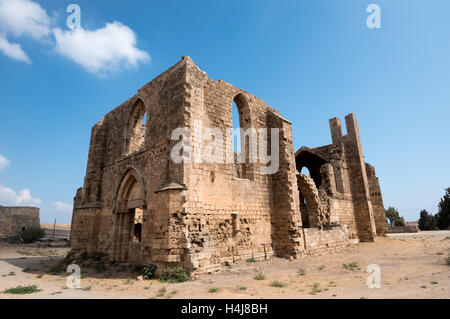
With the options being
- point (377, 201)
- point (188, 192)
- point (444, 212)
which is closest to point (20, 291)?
point (188, 192)

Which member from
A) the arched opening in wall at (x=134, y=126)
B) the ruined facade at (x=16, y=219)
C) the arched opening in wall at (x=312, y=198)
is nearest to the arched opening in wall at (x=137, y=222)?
the arched opening in wall at (x=134, y=126)

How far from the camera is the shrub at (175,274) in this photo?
6206 millimetres

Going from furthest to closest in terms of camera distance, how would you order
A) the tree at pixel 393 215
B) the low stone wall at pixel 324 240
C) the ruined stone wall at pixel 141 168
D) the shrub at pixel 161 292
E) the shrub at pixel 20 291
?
the tree at pixel 393 215 → the low stone wall at pixel 324 240 → the ruined stone wall at pixel 141 168 → the shrub at pixel 20 291 → the shrub at pixel 161 292

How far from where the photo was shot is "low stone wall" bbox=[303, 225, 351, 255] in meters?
10.5

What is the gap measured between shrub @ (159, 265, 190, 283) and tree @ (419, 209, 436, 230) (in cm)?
3559

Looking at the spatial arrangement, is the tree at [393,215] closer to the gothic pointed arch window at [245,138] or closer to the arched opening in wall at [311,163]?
the arched opening in wall at [311,163]

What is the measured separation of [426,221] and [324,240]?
30039mm

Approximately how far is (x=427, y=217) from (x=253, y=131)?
34.5 m

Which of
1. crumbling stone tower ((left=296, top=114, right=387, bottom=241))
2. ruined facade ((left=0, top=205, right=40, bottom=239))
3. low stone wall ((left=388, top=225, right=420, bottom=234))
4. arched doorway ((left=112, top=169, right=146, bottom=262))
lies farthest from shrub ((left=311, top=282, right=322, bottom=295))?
ruined facade ((left=0, top=205, right=40, bottom=239))

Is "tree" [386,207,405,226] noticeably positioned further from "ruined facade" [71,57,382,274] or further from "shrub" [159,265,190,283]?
"shrub" [159,265,190,283]

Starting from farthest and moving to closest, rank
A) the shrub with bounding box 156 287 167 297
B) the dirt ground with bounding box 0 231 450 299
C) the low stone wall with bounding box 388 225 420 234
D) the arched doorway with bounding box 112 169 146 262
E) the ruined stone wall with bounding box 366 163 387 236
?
1. the low stone wall with bounding box 388 225 420 234
2. the ruined stone wall with bounding box 366 163 387 236
3. the arched doorway with bounding box 112 169 146 262
4. the shrub with bounding box 156 287 167 297
5. the dirt ground with bounding box 0 231 450 299

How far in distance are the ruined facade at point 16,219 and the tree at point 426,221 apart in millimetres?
49377

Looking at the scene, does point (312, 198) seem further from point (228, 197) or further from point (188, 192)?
point (188, 192)
